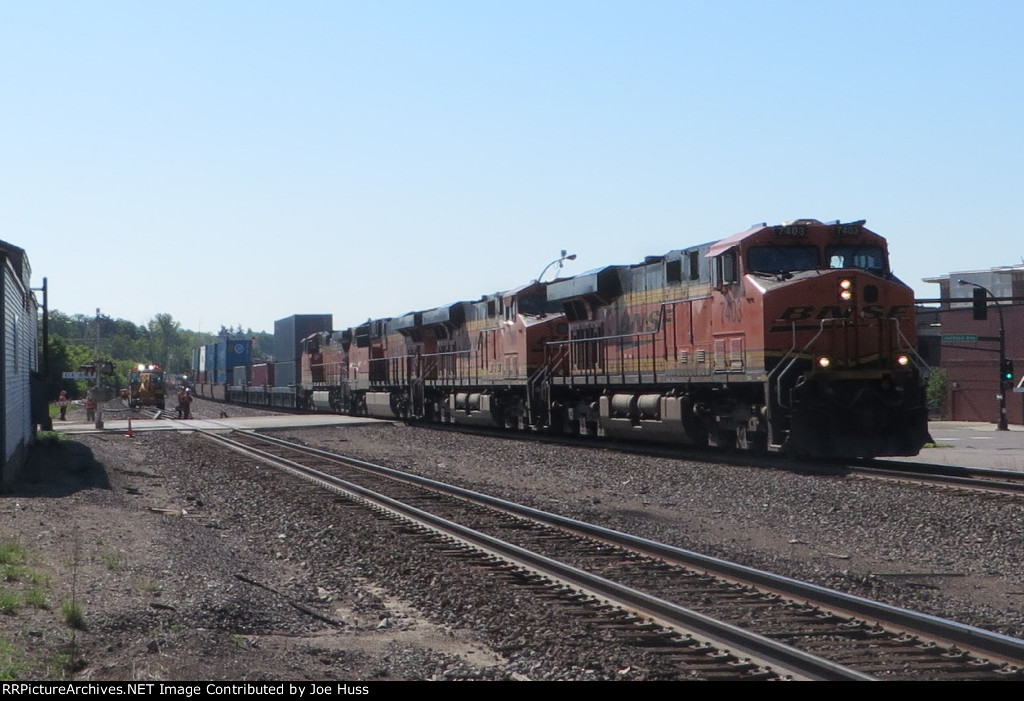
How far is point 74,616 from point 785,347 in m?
12.6

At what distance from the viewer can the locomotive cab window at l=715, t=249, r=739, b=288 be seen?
18719mm

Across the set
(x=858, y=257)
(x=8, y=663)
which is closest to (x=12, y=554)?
(x=8, y=663)

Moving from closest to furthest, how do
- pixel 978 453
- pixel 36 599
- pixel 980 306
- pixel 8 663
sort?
1. pixel 8 663
2. pixel 36 599
3. pixel 978 453
4. pixel 980 306

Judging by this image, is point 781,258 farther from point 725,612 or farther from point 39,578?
point 39,578

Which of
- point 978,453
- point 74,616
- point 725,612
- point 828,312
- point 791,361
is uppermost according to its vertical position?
point 828,312

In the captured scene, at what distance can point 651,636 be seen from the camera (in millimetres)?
6980

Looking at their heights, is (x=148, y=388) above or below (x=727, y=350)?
below

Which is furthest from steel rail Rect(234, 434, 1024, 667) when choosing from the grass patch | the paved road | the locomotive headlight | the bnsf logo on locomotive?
the paved road

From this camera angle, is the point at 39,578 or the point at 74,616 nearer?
the point at 74,616

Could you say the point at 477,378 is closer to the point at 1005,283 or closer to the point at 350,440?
the point at 350,440

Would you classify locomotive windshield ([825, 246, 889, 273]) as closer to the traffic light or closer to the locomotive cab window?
the locomotive cab window

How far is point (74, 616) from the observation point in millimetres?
7414

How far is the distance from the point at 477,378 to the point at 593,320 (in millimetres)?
7455

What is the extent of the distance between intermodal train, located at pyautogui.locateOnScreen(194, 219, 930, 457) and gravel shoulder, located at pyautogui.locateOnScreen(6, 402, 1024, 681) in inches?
57.2
